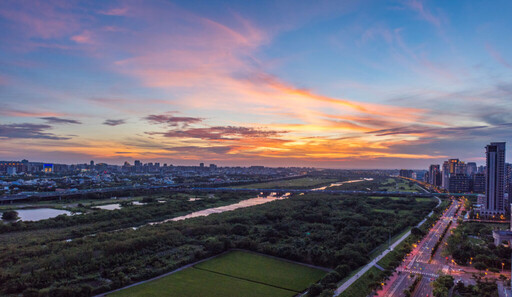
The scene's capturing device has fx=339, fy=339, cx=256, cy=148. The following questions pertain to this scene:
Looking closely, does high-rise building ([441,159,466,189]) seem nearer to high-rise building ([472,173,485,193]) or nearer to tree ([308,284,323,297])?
high-rise building ([472,173,485,193])

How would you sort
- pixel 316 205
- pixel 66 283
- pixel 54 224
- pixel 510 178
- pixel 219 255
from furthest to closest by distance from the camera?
pixel 510 178
pixel 316 205
pixel 54 224
pixel 219 255
pixel 66 283

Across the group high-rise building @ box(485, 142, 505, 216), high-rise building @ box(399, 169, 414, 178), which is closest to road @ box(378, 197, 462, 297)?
high-rise building @ box(485, 142, 505, 216)

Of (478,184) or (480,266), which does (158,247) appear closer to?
(480,266)

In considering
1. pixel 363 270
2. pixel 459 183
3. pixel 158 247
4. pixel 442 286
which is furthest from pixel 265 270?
pixel 459 183

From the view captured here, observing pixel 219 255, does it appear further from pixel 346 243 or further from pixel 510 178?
pixel 510 178

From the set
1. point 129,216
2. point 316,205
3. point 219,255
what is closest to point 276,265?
point 219,255

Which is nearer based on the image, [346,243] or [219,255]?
[219,255]

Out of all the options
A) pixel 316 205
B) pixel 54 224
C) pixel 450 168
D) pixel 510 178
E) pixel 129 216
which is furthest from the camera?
pixel 450 168

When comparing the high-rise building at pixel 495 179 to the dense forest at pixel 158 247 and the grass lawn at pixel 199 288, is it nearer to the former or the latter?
the dense forest at pixel 158 247
